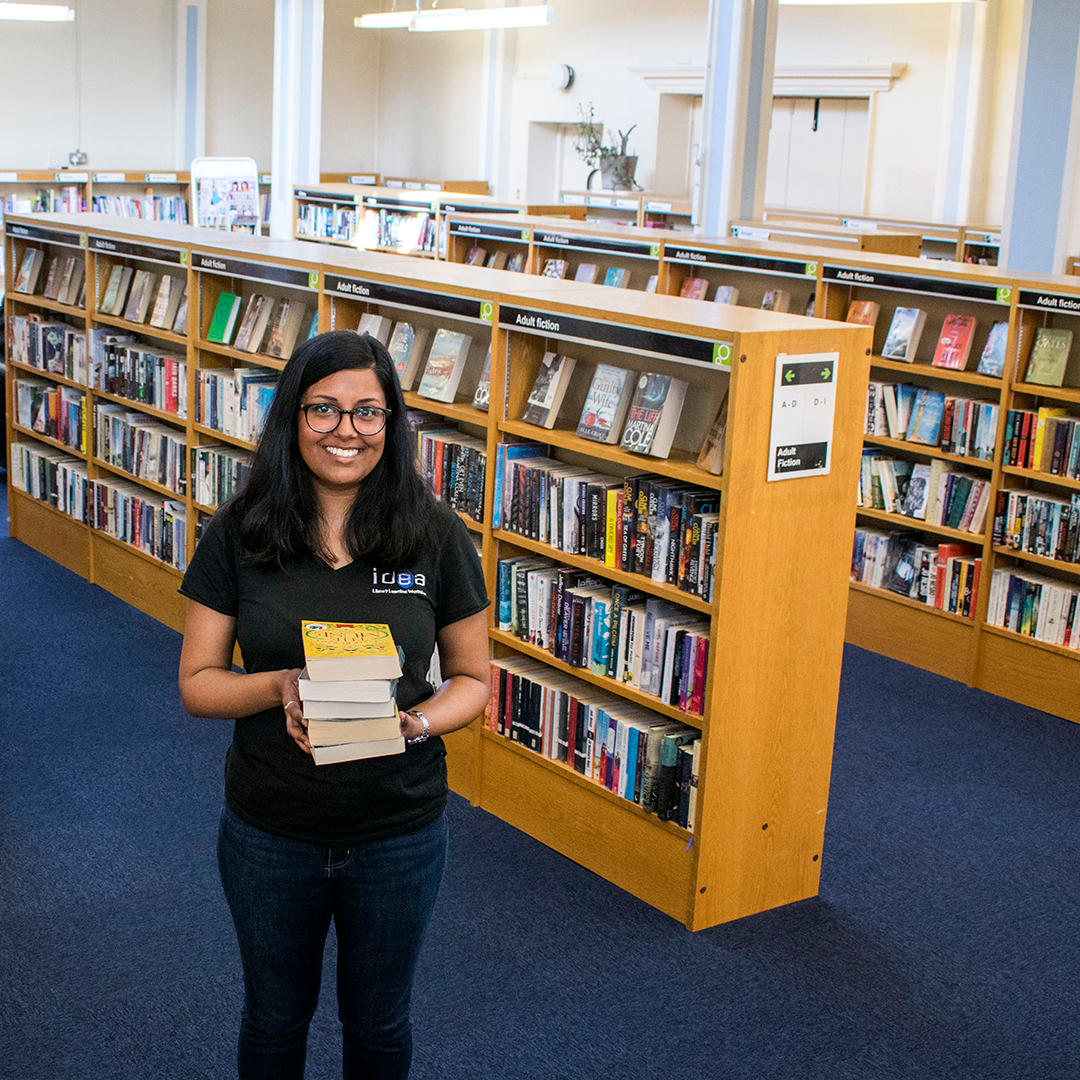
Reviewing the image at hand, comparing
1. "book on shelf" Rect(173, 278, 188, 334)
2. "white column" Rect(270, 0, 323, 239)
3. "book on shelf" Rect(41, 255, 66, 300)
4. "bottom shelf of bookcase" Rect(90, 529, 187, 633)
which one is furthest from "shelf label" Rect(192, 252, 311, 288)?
"white column" Rect(270, 0, 323, 239)

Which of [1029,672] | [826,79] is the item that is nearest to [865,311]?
[1029,672]

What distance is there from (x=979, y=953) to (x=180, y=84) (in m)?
14.3

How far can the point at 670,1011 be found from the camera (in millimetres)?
3309

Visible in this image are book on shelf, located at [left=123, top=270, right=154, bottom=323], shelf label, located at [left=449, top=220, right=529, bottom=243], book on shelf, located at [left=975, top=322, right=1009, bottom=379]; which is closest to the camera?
book on shelf, located at [left=975, top=322, right=1009, bottom=379]

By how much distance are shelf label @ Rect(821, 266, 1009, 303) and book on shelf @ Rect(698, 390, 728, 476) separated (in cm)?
227

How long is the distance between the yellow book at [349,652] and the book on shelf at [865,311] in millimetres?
4612

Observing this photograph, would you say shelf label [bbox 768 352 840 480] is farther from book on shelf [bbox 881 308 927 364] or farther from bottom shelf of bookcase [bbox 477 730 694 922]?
book on shelf [bbox 881 308 927 364]

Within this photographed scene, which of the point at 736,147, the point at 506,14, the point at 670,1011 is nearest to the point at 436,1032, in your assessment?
the point at 670,1011

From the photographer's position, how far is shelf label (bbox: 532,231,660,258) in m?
7.70

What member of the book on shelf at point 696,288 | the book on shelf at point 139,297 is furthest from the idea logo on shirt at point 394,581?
the book on shelf at point 696,288

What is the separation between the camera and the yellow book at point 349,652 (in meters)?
1.94

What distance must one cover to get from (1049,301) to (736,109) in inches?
175

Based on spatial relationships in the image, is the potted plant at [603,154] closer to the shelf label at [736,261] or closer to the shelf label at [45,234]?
the shelf label at [736,261]

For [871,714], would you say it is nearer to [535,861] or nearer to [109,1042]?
[535,861]
